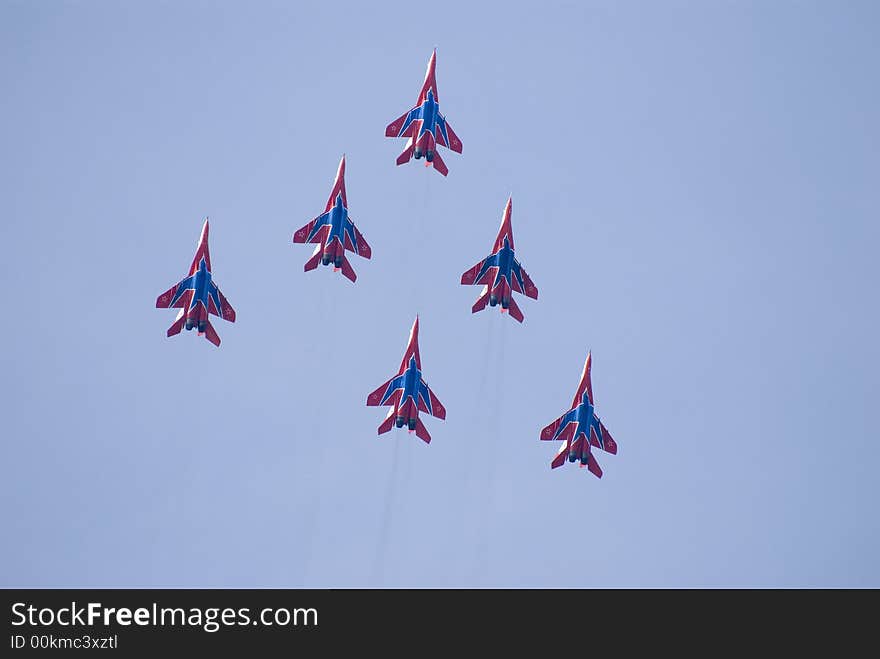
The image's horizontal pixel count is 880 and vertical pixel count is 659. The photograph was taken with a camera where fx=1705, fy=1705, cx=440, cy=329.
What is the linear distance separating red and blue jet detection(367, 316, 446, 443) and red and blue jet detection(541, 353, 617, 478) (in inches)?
296

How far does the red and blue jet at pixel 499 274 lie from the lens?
93625 millimetres

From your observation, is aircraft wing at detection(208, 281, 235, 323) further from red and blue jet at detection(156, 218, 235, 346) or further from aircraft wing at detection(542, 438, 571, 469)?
aircraft wing at detection(542, 438, 571, 469)

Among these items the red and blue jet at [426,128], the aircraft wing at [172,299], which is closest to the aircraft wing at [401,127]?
the red and blue jet at [426,128]

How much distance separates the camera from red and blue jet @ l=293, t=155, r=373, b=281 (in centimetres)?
9269

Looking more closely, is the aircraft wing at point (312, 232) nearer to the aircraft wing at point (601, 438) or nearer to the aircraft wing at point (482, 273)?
the aircraft wing at point (482, 273)

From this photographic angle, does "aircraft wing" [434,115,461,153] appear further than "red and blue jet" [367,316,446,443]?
Yes

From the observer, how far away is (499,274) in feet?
307

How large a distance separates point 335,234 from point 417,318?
679 centimetres

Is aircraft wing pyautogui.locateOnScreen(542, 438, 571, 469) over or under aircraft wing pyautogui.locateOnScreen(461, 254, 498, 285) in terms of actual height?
under

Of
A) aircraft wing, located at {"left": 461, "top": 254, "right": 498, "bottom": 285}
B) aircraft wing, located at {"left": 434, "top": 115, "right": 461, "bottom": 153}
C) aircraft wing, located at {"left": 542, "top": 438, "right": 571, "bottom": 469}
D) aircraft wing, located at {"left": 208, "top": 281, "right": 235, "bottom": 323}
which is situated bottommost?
aircraft wing, located at {"left": 542, "top": 438, "right": 571, "bottom": 469}

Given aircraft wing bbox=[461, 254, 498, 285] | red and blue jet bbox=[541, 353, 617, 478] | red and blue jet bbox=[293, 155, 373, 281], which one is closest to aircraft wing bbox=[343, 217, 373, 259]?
red and blue jet bbox=[293, 155, 373, 281]

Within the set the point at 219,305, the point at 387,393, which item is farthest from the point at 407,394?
the point at 219,305

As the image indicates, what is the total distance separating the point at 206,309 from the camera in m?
92.2
